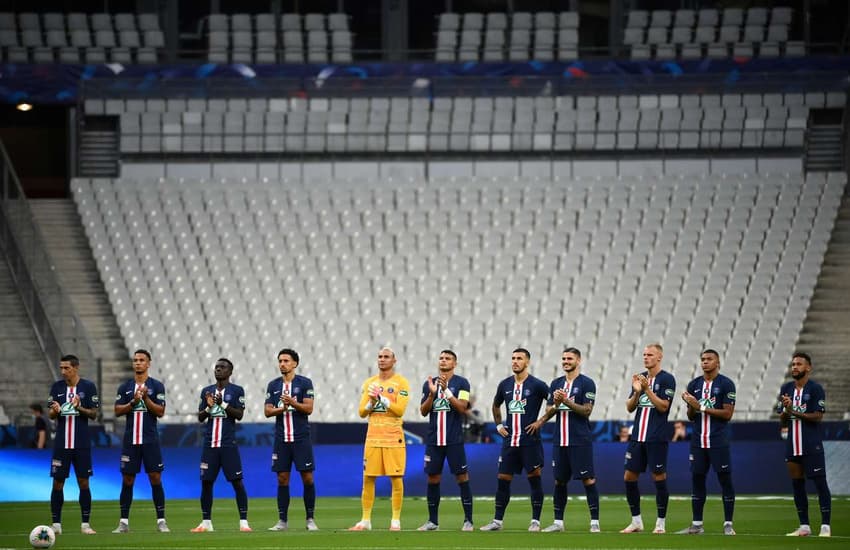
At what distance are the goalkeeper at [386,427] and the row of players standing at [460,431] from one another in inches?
0.6

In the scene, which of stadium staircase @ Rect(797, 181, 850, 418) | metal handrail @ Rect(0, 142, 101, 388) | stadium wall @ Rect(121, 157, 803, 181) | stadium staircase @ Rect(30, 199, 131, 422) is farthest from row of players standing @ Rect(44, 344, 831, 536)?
stadium wall @ Rect(121, 157, 803, 181)

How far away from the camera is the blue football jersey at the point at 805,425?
17.2 metres

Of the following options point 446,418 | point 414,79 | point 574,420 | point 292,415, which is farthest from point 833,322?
point 292,415

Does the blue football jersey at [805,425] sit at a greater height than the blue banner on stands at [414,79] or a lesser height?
lesser

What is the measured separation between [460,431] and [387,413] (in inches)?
40.2

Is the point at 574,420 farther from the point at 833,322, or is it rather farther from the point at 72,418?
the point at 833,322

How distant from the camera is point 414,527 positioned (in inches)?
740

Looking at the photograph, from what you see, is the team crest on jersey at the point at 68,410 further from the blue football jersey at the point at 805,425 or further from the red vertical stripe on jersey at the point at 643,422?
the blue football jersey at the point at 805,425

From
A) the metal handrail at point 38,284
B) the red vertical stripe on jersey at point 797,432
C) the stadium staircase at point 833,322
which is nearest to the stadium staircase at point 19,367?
the metal handrail at point 38,284

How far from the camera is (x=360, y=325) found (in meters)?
33.1

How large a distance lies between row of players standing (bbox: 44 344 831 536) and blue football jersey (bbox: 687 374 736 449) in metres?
0.01

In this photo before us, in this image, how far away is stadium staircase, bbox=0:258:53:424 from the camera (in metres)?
28.2

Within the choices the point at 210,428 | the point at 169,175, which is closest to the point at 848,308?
the point at 169,175

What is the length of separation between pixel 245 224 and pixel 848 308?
1406 cm
